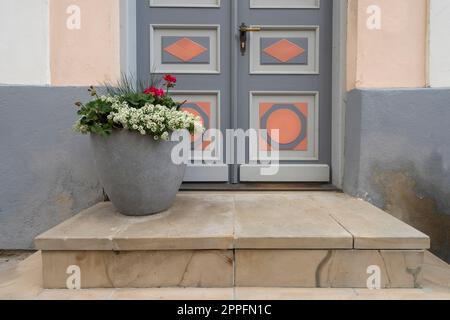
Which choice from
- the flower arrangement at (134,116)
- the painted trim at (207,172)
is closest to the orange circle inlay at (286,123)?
the painted trim at (207,172)

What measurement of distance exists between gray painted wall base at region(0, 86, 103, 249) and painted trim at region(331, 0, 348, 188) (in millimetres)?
1787

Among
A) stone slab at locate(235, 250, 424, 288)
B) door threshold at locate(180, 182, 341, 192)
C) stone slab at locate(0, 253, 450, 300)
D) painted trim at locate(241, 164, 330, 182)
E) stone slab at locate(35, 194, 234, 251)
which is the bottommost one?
stone slab at locate(0, 253, 450, 300)

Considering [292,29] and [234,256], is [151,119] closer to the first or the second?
[234,256]

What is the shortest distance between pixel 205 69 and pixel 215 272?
1.73 m

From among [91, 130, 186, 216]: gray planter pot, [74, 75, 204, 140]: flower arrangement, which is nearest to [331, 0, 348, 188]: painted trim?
[74, 75, 204, 140]: flower arrangement

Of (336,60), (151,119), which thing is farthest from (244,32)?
(151,119)

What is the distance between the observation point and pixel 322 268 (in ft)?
5.94

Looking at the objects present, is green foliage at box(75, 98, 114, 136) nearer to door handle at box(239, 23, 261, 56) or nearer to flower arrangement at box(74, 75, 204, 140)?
flower arrangement at box(74, 75, 204, 140)

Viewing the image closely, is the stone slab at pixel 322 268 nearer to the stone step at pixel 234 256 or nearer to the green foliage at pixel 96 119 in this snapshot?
the stone step at pixel 234 256

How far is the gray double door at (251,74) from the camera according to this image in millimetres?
2895

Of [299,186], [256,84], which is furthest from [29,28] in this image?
[299,186]

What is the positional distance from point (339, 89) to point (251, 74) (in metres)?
0.70

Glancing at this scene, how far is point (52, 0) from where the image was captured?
2504 millimetres

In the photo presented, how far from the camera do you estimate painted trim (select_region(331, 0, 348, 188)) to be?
2676 mm
